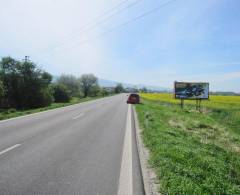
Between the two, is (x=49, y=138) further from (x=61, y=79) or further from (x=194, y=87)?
(x=61, y=79)

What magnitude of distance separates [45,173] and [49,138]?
3909mm

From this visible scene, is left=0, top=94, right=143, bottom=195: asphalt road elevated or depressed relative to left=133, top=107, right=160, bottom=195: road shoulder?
elevated

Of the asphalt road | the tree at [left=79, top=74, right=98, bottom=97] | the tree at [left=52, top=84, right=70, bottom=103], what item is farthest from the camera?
the tree at [left=79, top=74, right=98, bottom=97]

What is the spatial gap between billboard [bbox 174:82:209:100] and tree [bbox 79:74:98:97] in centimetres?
8877

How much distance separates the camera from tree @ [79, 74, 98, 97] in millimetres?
119312

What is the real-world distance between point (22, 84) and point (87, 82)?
72576 mm

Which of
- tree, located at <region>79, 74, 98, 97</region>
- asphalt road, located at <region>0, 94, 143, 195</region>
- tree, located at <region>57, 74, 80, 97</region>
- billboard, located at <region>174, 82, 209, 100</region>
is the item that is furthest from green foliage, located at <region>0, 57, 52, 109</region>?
tree, located at <region>79, 74, 98, 97</region>

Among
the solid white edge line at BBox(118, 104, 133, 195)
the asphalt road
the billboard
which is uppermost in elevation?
the billboard

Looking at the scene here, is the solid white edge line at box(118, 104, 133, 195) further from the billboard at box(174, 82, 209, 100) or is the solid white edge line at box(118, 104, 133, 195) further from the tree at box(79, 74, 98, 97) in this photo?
the tree at box(79, 74, 98, 97)

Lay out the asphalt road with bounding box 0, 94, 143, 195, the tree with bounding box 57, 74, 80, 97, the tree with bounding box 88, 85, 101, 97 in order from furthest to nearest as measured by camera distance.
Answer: the tree with bounding box 88, 85, 101, 97, the tree with bounding box 57, 74, 80, 97, the asphalt road with bounding box 0, 94, 143, 195

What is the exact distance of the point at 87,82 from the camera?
121 m

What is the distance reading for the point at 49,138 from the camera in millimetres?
8750

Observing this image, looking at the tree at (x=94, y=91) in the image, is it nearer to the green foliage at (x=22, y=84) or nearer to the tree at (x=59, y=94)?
the tree at (x=59, y=94)

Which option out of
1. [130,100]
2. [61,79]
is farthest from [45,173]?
[61,79]
